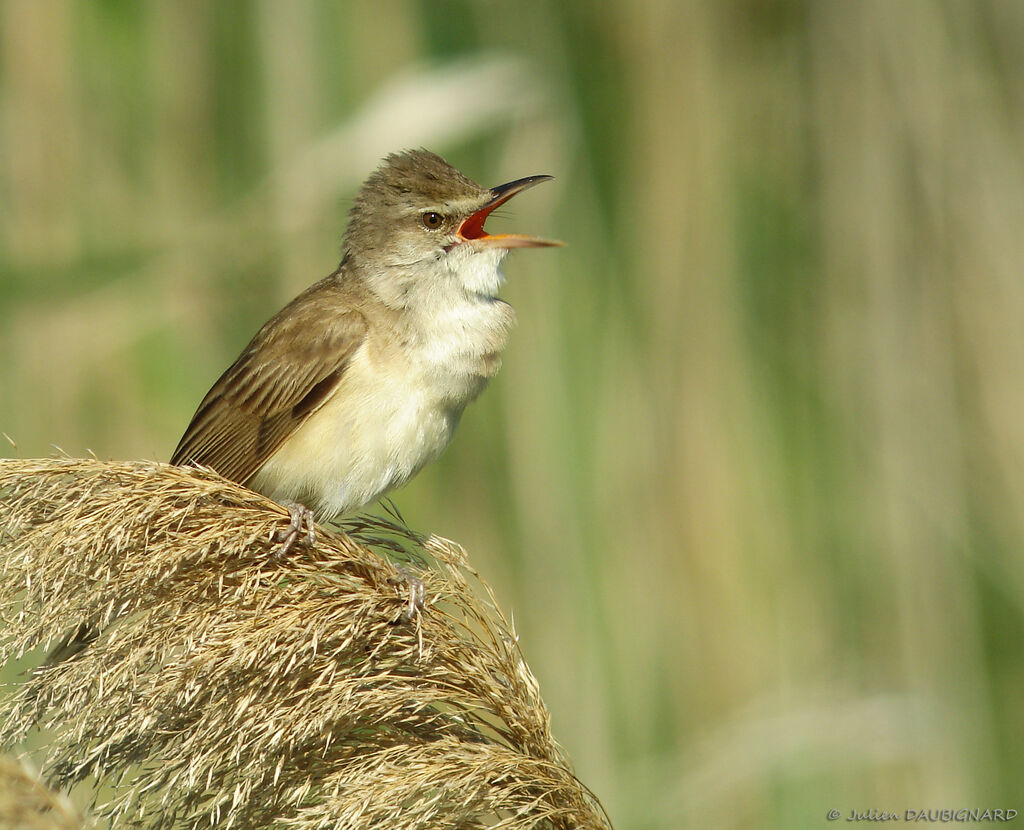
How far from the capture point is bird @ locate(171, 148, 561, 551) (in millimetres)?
2730

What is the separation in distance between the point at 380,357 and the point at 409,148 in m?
0.74

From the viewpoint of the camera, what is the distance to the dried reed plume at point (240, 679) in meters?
1.73

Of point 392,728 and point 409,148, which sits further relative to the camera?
point 409,148

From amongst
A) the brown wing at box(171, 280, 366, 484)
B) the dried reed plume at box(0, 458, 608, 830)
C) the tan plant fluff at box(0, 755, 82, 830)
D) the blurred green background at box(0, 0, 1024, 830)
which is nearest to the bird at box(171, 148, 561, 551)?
the brown wing at box(171, 280, 366, 484)

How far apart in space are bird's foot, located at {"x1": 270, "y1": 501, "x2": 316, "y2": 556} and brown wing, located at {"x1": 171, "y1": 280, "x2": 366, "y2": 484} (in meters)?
0.84

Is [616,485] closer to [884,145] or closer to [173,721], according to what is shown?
[884,145]

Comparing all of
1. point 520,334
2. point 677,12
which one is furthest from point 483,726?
point 677,12

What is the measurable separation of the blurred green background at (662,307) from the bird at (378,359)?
0.41m

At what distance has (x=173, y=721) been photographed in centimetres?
181

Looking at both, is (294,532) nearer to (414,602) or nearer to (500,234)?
(414,602)

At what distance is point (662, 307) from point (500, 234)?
786mm

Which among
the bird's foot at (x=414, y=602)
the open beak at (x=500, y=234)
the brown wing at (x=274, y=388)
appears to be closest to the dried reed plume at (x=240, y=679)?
the bird's foot at (x=414, y=602)

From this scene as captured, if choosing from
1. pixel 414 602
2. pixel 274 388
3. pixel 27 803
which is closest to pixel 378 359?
pixel 274 388

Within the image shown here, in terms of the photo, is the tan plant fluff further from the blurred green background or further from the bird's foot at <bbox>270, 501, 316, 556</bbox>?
the blurred green background
